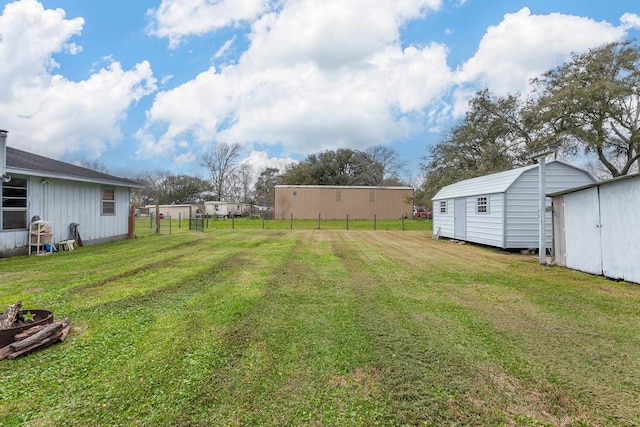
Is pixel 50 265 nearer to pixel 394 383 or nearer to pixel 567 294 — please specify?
pixel 394 383

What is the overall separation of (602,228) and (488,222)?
188 inches

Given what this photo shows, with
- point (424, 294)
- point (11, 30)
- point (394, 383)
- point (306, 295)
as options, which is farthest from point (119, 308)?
point (11, 30)

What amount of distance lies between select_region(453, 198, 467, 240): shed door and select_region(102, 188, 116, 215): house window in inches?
518

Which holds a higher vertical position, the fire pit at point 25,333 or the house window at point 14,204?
the house window at point 14,204

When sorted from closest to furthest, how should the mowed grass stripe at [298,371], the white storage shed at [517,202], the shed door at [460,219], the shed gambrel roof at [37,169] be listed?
the mowed grass stripe at [298,371] < the shed gambrel roof at [37,169] < the white storage shed at [517,202] < the shed door at [460,219]

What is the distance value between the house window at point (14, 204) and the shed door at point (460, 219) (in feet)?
45.7

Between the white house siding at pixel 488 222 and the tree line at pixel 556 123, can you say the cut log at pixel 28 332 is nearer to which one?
the white house siding at pixel 488 222

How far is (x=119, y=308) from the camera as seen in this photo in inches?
161

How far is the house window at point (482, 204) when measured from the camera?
1116cm

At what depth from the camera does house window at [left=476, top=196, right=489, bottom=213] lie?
11.2m

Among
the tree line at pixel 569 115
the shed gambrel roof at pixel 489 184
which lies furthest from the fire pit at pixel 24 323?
the tree line at pixel 569 115

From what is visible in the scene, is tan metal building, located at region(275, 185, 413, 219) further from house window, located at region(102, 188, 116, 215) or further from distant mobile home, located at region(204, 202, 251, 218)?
house window, located at region(102, 188, 116, 215)

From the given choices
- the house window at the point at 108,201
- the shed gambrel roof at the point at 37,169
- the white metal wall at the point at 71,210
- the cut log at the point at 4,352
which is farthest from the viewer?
the house window at the point at 108,201

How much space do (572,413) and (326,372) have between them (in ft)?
5.30
